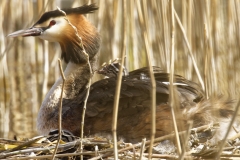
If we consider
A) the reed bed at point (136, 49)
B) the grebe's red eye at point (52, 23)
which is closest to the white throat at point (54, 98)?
the grebe's red eye at point (52, 23)

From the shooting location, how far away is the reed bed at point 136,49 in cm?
404

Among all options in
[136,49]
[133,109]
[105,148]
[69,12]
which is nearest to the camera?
[105,148]

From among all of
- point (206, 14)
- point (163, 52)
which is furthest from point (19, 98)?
point (163, 52)

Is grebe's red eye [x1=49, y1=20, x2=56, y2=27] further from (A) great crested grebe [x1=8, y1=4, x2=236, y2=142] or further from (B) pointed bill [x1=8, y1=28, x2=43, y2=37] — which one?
(A) great crested grebe [x1=8, y1=4, x2=236, y2=142]

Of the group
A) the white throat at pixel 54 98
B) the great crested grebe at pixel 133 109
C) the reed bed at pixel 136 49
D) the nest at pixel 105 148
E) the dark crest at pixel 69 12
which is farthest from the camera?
the dark crest at pixel 69 12

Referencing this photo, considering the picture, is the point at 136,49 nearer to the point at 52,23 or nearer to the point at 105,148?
the point at 52,23

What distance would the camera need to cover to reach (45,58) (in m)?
6.86

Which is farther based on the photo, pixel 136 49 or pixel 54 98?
pixel 136 49

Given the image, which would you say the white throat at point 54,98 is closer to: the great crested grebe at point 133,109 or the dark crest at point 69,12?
the great crested grebe at point 133,109

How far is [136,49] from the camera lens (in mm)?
6695

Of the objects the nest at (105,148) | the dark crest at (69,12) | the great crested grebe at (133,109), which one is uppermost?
the dark crest at (69,12)

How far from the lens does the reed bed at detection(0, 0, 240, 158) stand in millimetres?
4035

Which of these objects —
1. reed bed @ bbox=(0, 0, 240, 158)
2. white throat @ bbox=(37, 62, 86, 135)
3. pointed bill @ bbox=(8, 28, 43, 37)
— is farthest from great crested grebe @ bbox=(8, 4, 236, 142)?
pointed bill @ bbox=(8, 28, 43, 37)

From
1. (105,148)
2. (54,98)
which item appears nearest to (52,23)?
(54,98)
